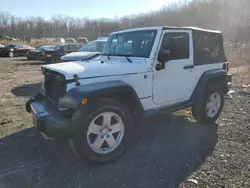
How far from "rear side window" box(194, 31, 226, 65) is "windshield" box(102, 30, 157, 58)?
1083 millimetres

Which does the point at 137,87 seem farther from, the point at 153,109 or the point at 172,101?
the point at 172,101

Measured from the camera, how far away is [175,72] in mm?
4477

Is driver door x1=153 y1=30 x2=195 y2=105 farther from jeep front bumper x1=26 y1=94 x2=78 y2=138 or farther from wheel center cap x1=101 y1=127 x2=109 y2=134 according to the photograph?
jeep front bumper x1=26 y1=94 x2=78 y2=138

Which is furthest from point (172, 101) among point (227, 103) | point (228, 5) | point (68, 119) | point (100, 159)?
point (228, 5)

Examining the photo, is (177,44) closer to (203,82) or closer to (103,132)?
(203,82)

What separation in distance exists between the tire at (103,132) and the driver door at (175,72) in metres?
0.83

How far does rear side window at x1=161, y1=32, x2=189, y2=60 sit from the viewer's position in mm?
4336

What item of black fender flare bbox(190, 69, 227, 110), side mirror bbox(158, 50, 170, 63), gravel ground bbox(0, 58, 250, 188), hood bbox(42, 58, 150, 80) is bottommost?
gravel ground bbox(0, 58, 250, 188)

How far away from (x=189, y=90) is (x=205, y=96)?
1.40 ft

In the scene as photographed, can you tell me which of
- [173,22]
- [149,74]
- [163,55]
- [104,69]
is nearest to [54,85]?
[104,69]

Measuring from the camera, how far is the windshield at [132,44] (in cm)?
426

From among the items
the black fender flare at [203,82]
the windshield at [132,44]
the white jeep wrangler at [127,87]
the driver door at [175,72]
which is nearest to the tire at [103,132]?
the white jeep wrangler at [127,87]

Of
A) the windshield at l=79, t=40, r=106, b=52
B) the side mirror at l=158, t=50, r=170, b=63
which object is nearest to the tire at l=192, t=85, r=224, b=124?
→ the side mirror at l=158, t=50, r=170, b=63

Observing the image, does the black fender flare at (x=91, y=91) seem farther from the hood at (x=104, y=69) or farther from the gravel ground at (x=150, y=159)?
the gravel ground at (x=150, y=159)
